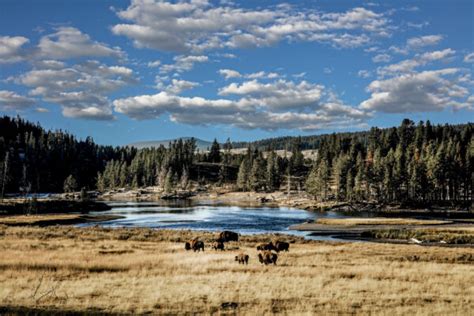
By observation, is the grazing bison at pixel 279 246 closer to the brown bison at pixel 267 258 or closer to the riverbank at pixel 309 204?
the brown bison at pixel 267 258

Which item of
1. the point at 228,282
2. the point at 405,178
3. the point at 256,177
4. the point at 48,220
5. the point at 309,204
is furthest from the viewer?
the point at 256,177

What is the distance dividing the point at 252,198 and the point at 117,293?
520 feet

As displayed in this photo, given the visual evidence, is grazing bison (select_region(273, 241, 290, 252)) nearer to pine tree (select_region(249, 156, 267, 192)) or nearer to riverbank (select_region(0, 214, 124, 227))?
riverbank (select_region(0, 214, 124, 227))

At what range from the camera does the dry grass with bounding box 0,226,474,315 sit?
18.7 metres

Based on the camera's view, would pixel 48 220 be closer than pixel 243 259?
No

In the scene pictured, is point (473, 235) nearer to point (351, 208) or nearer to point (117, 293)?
point (117, 293)

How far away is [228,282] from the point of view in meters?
24.8

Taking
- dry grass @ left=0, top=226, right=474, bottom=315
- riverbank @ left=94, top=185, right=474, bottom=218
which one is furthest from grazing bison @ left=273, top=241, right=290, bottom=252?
riverbank @ left=94, top=185, right=474, bottom=218

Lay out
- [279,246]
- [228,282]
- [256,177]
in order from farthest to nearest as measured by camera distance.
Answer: [256,177] → [279,246] → [228,282]

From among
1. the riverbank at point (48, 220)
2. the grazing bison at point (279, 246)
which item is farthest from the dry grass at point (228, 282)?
the riverbank at point (48, 220)

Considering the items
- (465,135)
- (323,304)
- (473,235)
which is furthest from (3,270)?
(465,135)

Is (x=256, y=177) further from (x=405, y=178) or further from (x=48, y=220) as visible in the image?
(x=48, y=220)

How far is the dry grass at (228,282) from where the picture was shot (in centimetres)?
1873

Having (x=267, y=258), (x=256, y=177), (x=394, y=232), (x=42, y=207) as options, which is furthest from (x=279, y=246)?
(x=256, y=177)
